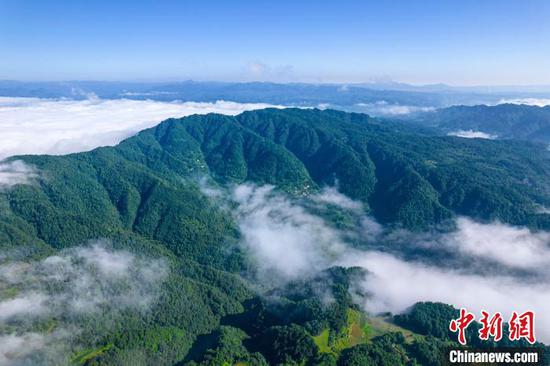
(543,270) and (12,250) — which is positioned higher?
(12,250)

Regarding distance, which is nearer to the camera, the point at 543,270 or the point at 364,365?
the point at 364,365

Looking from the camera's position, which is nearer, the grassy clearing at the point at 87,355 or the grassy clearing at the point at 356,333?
the grassy clearing at the point at 87,355

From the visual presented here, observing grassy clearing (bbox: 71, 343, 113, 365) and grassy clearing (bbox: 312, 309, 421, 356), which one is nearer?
grassy clearing (bbox: 71, 343, 113, 365)

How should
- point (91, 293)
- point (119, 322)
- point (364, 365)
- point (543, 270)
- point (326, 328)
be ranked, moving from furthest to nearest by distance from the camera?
1. point (543, 270)
2. point (91, 293)
3. point (119, 322)
4. point (326, 328)
5. point (364, 365)

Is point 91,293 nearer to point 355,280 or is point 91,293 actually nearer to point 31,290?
point 31,290

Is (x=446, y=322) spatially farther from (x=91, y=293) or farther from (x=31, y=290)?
(x=31, y=290)

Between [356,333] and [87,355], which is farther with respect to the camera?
[356,333]

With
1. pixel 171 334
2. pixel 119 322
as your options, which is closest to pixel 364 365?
pixel 171 334

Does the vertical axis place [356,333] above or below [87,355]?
below

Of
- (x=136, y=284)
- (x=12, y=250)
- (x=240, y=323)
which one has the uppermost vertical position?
(x=12, y=250)

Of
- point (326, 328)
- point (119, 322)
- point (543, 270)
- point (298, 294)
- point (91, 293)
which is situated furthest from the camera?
point (543, 270)
